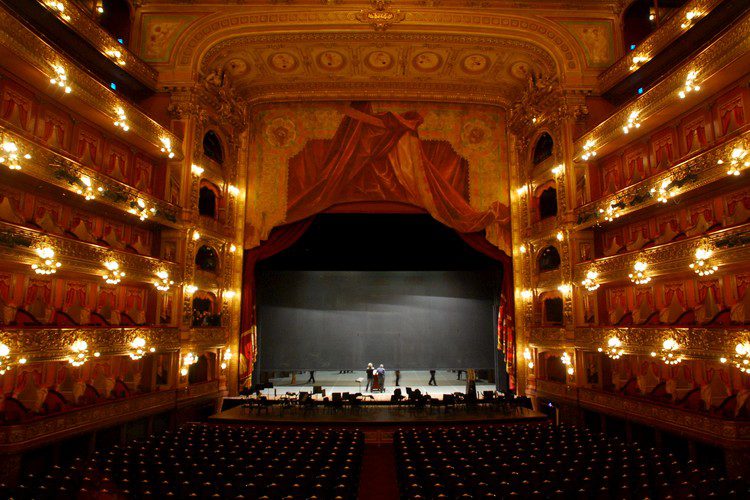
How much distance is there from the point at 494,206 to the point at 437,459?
14.1 m

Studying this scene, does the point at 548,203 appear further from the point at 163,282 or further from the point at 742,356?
the point at 163,282

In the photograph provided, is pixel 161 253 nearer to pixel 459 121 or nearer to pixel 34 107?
pixel 34 107

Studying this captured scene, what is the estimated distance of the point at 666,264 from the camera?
45.9ft

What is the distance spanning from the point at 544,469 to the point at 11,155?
1381cm

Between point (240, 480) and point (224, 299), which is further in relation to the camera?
point (224, 299)

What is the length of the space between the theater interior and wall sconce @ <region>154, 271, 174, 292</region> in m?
0.14

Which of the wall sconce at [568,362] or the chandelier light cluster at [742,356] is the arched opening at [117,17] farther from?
the chandelier light cluster at [742,356]

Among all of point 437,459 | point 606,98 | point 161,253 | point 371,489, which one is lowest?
point 371,489

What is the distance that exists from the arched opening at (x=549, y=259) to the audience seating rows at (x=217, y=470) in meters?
11.6

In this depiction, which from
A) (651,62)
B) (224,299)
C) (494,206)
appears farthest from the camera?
(494,206)

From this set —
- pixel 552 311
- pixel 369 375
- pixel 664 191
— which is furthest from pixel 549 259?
pixel 369 375

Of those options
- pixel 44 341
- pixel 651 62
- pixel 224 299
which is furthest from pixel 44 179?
pixel 651 62

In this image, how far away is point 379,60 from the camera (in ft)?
68.0

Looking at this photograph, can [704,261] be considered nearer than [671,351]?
Yes
